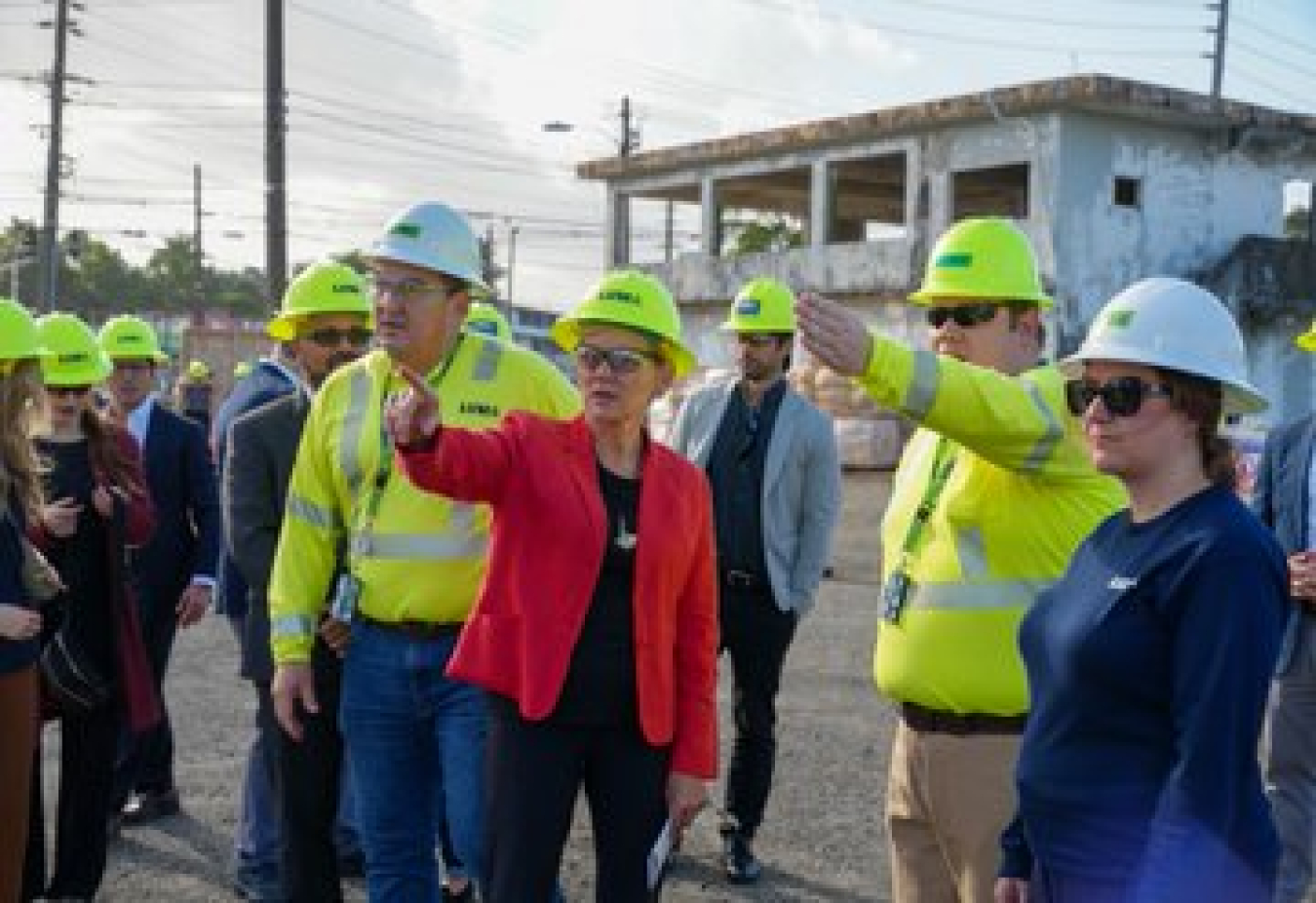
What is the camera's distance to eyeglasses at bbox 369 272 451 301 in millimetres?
4293

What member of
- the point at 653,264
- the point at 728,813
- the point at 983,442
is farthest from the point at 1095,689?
the point at 653,264

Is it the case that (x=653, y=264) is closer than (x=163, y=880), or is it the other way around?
(x=163, y=880)

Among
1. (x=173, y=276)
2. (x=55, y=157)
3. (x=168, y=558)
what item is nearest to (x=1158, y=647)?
(x=168, y=558)

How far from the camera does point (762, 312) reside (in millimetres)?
6844

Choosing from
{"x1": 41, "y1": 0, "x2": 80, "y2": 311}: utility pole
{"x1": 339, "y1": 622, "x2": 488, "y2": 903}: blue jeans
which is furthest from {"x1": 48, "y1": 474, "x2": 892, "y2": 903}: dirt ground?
{"x1": 41, "y1": 0, "x2": 80, "y2": 311}: utility pole

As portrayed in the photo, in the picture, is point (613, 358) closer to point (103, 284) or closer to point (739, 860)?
point (739, 860)

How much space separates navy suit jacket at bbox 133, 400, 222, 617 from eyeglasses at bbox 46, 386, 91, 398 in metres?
1.08

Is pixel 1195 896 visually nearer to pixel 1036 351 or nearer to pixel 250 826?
pixel 1036 351

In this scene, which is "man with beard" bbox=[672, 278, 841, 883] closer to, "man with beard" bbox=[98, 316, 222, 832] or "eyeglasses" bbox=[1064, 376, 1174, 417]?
"man with beard" bbox=[98, 316, 222, 832]

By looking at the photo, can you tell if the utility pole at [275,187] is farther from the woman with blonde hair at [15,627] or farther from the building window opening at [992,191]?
the woman with blonde hair at [15,627]

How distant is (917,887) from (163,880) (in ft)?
11.2

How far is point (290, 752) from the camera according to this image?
4602mm

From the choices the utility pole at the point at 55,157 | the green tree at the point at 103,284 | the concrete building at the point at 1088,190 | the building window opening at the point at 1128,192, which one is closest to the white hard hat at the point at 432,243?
the concrete building at the point at 1088,190

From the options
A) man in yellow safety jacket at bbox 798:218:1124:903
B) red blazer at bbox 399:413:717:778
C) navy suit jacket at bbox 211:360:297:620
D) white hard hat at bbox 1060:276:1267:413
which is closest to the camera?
white hard hat at bbox 1060:276:1267:413
